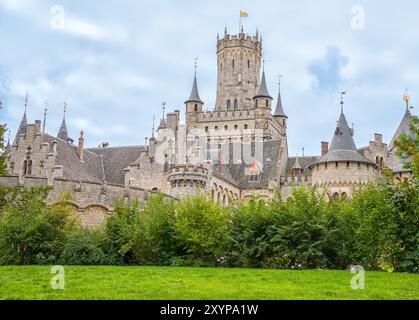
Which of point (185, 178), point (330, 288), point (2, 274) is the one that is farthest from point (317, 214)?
point (185, 178)

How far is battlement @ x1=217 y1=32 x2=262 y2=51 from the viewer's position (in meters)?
78.7

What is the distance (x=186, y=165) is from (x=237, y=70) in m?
35.8

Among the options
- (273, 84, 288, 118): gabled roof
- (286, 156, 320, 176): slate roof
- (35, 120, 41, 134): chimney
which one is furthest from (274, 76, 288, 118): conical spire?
(35, 120, 41, 134): chimney

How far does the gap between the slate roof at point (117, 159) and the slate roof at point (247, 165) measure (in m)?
7.34

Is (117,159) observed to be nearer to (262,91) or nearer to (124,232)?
(262,91)

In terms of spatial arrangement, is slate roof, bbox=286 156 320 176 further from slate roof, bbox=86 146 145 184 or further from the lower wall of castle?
the lower wall of castle

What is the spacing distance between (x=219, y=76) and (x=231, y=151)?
2193 cm

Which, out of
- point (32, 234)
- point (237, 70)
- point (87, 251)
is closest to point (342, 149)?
point (87, 251)

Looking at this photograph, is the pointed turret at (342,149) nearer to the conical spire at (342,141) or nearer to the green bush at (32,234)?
the conical spire at (342,141)

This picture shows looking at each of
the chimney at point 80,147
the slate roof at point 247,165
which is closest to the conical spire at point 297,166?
the slate roof at point 247,165

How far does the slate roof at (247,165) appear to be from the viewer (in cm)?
5466

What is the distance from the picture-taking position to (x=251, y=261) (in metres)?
23.8
